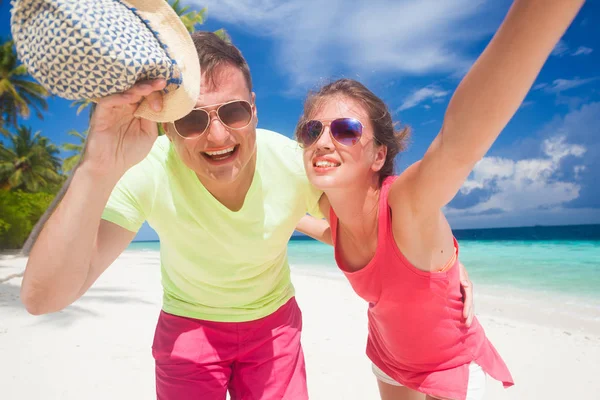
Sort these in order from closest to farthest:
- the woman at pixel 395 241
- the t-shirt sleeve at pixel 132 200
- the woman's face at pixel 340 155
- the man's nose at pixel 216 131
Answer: the woman at pixel 395 241, the t-shirt sleeve at pixel 132 200, the man's nose at pixel 216 131, the woman's face at pixel 340 155

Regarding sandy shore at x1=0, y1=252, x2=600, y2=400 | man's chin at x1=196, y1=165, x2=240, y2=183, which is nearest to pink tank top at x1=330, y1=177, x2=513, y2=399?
man's chin at x1=196, y1=165, x2=240, y2=183

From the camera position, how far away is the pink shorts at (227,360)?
7.61ft

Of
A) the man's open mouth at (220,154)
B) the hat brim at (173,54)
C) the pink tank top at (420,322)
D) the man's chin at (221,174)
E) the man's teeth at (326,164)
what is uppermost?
the hat brim at (173,54)

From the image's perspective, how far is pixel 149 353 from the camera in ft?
16.7

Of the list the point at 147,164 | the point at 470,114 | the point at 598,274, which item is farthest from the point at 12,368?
the point at 598,274

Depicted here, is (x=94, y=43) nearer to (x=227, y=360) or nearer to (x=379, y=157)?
(x=379, y=157)

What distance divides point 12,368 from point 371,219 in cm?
439

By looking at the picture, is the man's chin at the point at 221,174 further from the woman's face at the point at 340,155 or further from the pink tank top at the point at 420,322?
the pink tank top at the point at 420,322

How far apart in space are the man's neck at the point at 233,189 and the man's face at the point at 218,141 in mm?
86

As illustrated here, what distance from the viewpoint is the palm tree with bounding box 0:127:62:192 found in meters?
33.4

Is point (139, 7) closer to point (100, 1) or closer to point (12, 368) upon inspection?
point (100, 1)

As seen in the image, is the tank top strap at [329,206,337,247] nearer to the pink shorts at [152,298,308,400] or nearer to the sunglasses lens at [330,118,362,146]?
the sunglasses lens at [330,118,362,146]

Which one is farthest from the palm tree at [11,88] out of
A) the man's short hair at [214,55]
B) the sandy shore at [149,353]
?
the man's short hair at [214,55]

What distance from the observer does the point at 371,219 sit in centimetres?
227
